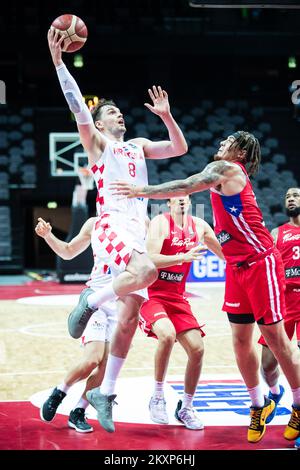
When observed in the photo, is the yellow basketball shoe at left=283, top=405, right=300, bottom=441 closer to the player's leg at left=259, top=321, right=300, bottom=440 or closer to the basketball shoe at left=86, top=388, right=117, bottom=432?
the player's leg at left=259, top=321, right=300, bottom=440

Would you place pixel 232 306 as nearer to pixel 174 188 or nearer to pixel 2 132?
pixel 174 188

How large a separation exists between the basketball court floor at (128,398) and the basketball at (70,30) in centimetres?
250

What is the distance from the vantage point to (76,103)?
4.55 m

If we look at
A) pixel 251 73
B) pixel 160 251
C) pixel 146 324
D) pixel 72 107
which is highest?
pixel 251 73

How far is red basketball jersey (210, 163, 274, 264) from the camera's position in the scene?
14.9 feet

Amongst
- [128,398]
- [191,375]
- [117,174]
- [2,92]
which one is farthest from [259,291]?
[2,92]

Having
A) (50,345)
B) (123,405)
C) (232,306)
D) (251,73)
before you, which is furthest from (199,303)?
(251,73)

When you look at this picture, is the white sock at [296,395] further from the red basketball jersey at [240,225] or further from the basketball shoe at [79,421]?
the basketball shoe at [79,421]

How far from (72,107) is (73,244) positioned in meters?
1.15

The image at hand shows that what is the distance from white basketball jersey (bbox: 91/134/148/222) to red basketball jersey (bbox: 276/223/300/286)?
5.52 ft

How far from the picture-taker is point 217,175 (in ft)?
14.5

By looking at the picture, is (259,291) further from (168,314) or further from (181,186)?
(168,314)

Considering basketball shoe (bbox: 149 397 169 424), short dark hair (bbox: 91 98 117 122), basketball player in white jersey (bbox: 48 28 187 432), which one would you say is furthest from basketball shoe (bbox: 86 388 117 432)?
short dark hair (bbox: 91 98 117 122)

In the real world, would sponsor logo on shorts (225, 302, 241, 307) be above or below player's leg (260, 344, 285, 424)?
above
